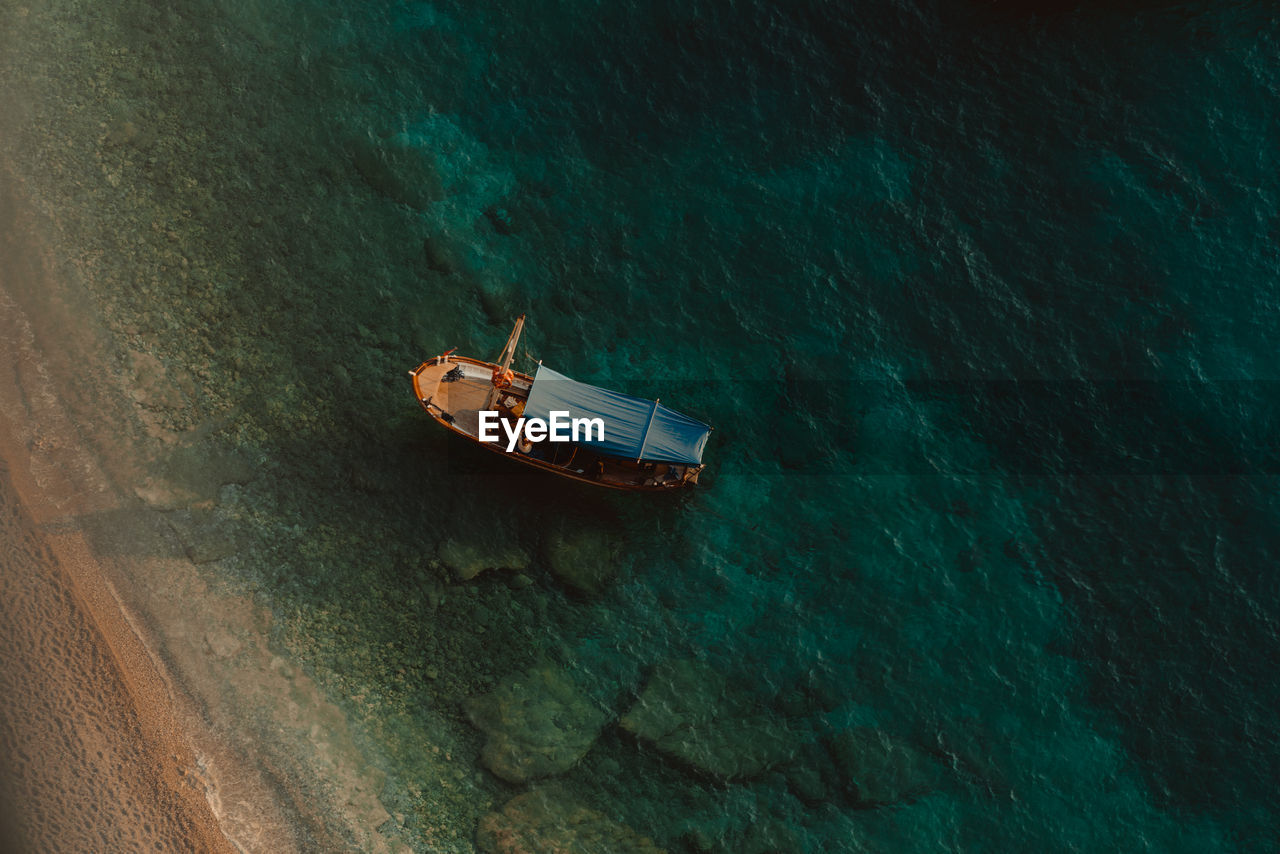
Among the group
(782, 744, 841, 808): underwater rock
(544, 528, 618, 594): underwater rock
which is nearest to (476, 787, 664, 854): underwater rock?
(782, 744, 841, 808): underwater rock

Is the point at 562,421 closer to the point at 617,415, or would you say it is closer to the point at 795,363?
the point at 617,415

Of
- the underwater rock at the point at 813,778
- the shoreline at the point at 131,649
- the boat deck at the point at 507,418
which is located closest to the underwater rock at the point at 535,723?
the shoreline at the point at 131,649

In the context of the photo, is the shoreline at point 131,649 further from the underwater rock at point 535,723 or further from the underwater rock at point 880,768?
the underwater rock at point 880,768

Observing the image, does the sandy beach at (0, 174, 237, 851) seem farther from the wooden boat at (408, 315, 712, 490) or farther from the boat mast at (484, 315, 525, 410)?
the boat mast at (484, 315, 525, 410)

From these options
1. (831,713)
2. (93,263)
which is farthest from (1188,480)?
(93,263)

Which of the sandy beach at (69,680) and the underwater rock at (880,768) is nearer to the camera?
the sandy beach at (69,680)

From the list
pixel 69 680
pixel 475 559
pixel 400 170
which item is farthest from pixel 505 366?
pixel 69 680
